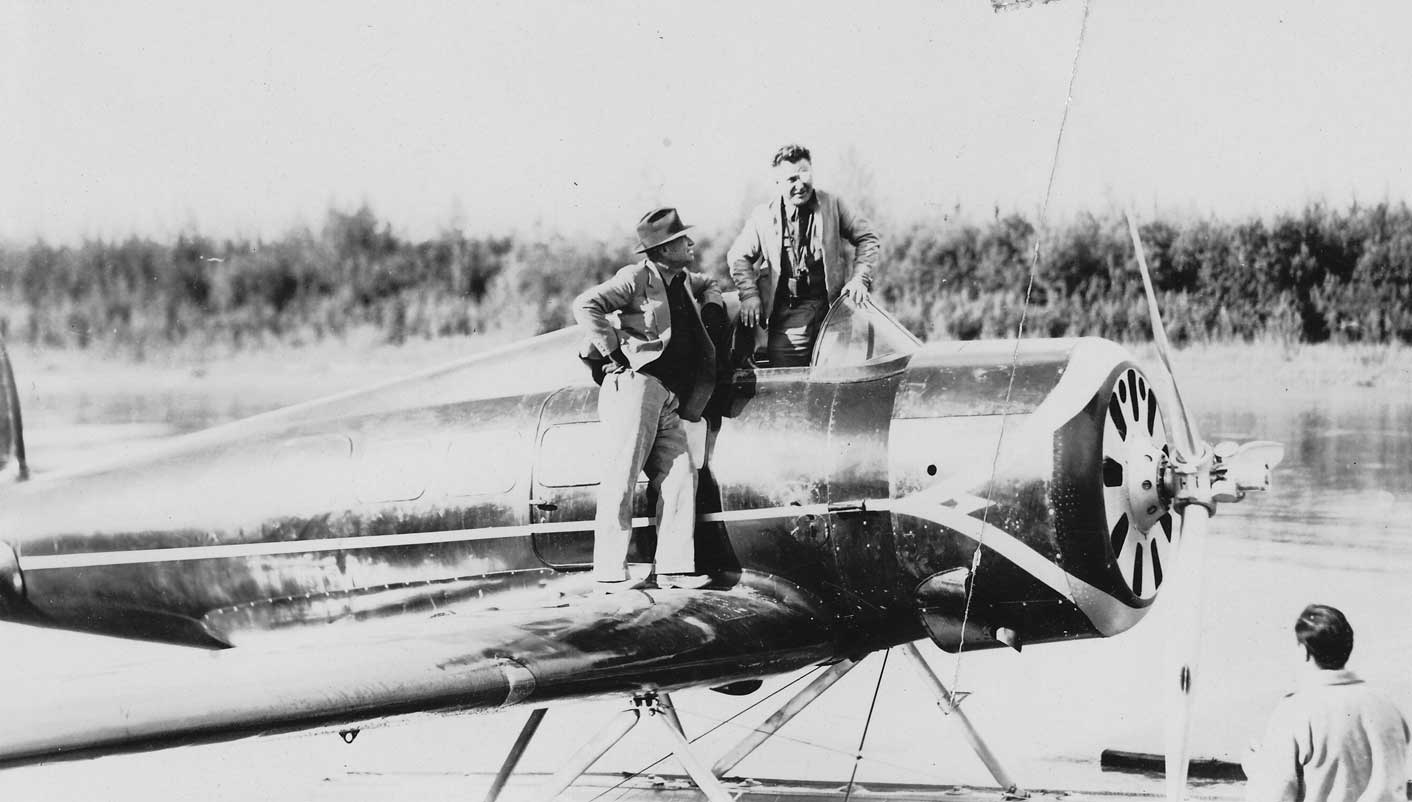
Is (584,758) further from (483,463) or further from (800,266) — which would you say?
(800,266)

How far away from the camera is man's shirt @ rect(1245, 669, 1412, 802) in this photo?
156 inches

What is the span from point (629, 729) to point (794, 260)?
2.34 metres

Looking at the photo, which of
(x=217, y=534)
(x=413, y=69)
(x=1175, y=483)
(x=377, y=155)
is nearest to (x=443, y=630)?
(x=217, y=534)

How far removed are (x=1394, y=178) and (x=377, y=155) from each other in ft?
31.6

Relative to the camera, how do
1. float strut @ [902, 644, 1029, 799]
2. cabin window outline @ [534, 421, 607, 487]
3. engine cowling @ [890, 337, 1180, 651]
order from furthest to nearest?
float strut @ [902, 644, 1029, 799]
cabin window outline @ [534, 421, 607, 487]
engine cowling @ [890, 337, 1180, 651]

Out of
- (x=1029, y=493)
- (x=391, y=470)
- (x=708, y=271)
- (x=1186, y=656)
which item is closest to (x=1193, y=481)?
(x=1029, y=493)

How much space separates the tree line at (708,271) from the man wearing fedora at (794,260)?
5.30 metres

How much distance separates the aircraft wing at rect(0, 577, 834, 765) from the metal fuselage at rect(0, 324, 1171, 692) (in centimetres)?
13

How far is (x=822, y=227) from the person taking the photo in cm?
695

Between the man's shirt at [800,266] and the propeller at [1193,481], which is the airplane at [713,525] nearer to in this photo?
the propeller at [1193,481]

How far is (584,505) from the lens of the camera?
21.8 ft

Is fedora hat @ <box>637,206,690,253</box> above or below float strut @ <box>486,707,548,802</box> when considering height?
above

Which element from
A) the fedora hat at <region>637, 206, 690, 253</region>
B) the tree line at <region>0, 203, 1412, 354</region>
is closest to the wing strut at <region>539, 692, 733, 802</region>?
the fedora hat at <region>637, 206, 690, 253</region>

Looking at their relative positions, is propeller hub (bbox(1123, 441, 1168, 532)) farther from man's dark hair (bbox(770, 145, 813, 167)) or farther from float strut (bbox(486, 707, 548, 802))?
float strut (bbox(486, 707, 548, 802))
